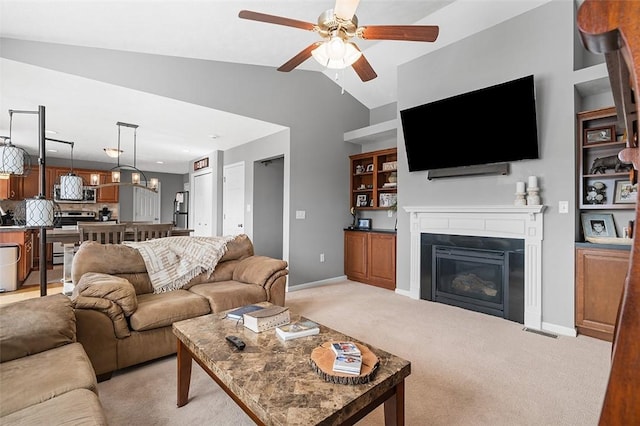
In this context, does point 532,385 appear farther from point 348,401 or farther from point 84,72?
point 84,72

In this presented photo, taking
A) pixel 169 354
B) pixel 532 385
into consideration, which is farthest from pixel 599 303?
pixel 169 354

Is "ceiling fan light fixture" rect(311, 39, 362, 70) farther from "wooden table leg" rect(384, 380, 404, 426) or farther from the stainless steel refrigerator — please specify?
the stainless steel refrigerator

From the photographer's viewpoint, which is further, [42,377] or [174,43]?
[174,43]

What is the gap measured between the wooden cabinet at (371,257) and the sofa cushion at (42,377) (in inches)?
149

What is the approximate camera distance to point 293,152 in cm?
470

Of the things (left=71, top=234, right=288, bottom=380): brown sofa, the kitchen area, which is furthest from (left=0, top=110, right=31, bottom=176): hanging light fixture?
(left=71, top=234, right=288, bottom=380): brown sofa

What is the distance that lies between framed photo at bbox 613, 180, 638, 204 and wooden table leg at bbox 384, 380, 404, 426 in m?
2.97

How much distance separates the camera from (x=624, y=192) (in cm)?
295

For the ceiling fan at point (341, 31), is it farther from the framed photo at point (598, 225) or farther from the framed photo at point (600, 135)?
the framed photo at point (598, 225)

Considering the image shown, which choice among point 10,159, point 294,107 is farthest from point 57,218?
point 294,107

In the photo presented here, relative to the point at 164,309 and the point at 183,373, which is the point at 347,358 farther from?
the point at 164,309

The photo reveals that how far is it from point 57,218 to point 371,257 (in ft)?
14.8

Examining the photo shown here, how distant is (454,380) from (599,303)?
1763mm

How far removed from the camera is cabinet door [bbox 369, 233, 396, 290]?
4633 mm
